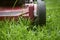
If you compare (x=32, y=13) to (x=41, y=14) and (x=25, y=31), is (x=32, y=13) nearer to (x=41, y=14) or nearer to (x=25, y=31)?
(x=41, y=14)

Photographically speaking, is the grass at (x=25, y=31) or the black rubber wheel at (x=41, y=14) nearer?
the grass at (x=25, y=31)

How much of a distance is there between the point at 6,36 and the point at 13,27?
27 cm

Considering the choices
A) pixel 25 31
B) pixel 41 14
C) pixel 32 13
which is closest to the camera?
pixel 25 31

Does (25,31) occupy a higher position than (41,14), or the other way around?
(41,14)

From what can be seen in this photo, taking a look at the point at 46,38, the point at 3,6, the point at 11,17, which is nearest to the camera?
the point at 46,38

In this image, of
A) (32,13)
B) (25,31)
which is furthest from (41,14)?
(25,31)

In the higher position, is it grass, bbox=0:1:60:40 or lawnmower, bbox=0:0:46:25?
lawnmower, bbox=0:0:46:25

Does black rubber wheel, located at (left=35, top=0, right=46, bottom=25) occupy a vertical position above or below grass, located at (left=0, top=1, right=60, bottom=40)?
above

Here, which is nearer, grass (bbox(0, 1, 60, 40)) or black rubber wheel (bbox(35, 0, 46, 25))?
grass (bbox(0, 1, 60, 40))

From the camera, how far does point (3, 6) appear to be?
2.95m

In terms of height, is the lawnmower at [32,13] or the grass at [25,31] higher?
the lawnmower at [32,13]

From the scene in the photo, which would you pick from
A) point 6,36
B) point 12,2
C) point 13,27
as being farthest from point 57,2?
point 12,2

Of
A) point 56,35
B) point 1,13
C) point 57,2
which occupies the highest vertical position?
A: point 57,2

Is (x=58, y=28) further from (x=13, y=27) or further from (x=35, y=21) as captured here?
(x=13, y=27)
